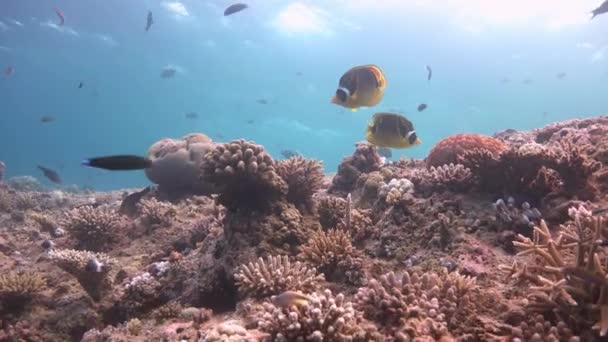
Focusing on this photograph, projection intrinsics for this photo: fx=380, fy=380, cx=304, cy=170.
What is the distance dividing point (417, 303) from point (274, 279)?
160 cm

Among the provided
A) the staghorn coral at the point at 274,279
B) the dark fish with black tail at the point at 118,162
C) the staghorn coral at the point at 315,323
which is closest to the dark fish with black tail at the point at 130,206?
the dark fish with black tail at the point at 118,162

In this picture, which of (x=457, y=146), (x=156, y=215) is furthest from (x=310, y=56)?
(x=457, y=146)

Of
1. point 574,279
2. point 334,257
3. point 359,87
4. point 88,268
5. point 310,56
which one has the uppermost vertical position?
point 310,56

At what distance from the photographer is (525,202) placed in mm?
4836

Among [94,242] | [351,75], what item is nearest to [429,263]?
[351,75]

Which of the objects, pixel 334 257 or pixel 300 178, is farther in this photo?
pixel 300 178

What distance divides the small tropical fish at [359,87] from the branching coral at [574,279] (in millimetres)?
2746

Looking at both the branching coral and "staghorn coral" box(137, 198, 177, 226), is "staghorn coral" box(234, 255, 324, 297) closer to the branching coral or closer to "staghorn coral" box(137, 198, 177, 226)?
the branching coral

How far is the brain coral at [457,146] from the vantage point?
660cm

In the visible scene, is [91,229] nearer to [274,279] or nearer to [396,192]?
[274,279]

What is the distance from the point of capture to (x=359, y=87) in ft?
17.5

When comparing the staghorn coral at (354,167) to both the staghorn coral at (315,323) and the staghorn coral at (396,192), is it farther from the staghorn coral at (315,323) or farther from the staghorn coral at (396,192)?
the staghorn coral at (315,323)

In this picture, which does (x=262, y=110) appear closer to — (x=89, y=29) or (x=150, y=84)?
(x=150, y=84)

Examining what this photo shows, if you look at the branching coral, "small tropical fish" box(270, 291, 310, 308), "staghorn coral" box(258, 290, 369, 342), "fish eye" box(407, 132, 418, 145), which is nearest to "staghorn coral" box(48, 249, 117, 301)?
"staghorn coral" box(258, 290, 369, 342)
